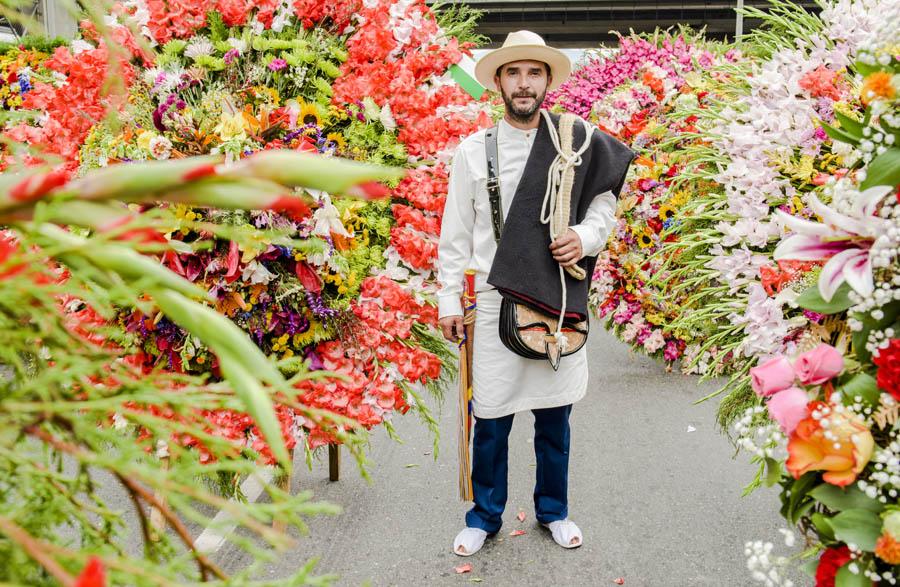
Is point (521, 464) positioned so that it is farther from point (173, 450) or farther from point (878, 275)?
point (173, 450)

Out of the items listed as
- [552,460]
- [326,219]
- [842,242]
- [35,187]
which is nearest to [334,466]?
[552,460]

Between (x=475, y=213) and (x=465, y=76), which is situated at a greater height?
(x=465, y=76)

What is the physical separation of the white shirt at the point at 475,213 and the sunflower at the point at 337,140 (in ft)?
1.56

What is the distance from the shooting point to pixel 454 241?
10.6 feet

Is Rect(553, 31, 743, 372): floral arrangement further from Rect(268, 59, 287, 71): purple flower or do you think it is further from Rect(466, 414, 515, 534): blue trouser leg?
Rect(268, 59, 287, 71): purple flower

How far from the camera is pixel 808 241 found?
1.58 meters

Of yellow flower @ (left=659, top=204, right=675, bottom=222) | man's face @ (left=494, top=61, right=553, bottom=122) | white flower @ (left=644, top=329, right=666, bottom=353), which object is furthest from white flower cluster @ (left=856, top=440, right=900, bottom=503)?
white flower @ (left=644, top=329, right=666, bottom=353)

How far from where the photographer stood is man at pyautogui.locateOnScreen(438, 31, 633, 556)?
10.3 feet

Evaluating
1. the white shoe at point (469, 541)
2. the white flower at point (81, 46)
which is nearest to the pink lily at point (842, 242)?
the white shoe at point (469, 541)

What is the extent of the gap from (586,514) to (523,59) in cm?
211

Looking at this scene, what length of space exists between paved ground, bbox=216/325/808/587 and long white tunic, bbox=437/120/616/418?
25.7 inches

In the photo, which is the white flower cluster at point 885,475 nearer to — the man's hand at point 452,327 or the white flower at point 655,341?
the man's hand at point 452,327

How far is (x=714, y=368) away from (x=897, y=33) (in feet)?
5.47

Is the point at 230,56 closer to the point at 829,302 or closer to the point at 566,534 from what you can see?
the point at 829,302
